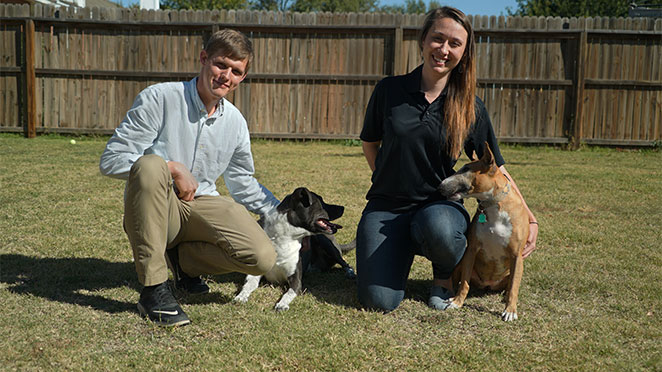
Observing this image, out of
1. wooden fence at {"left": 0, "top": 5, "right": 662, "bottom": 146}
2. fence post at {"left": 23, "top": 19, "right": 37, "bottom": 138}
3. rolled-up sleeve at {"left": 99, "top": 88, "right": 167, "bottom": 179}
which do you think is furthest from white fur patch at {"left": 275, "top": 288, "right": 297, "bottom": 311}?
fence post at {"left": 23, "top": 19, "right": 37, "bottom": 138}

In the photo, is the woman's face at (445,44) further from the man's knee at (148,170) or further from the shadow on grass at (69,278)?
the shadow on grass at (69,278)

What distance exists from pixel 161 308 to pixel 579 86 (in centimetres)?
987

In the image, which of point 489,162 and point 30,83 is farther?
point 30,83

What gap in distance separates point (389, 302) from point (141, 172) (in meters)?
1.54

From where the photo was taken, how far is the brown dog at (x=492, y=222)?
3357mm

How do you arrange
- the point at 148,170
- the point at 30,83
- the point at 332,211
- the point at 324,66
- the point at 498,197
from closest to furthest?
the point at 148,170 → the point at 498,197 → the point at 332,211 → the point at 30,83 → the point at 324,66

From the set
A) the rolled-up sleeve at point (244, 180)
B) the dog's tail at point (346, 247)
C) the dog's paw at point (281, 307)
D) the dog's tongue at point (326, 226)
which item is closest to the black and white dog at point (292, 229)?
the dog's tongue at point (326, 226)

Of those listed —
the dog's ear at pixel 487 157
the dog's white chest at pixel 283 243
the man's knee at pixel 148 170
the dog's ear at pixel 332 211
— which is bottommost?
the dog's white chest at pixel 283 243

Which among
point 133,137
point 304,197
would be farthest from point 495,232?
point 133,137

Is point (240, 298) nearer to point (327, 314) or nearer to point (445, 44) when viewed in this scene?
point (327, 314)

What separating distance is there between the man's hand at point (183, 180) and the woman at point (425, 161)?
108 centimetres

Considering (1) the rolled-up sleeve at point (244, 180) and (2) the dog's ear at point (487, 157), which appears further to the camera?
(1) the rolled-up sleeve at point (244, 180)

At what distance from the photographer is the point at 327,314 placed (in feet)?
11.0

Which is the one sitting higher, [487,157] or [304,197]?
[487,157]
